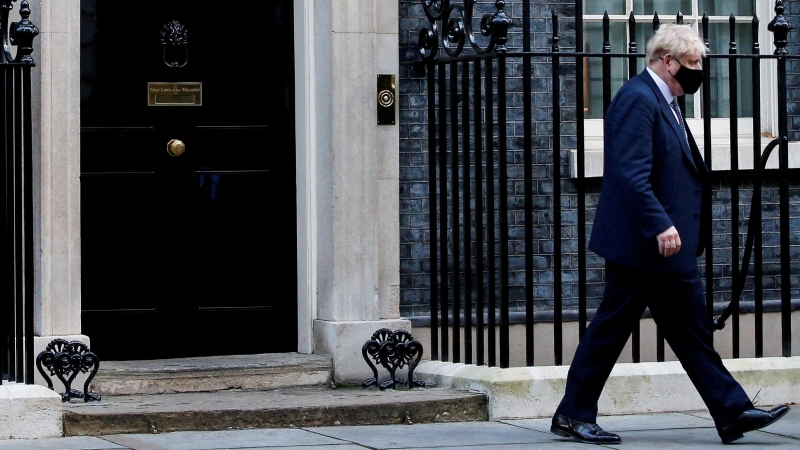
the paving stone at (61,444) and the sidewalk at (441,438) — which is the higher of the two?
the paving stone at (61,444)

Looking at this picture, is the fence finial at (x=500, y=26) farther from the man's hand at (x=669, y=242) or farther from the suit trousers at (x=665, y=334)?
the man's hand at (x=669, y=242)

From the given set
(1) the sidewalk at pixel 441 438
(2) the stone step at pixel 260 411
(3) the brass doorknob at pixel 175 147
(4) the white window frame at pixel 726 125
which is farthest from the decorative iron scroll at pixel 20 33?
(4) the white window frame at pixel 726 125

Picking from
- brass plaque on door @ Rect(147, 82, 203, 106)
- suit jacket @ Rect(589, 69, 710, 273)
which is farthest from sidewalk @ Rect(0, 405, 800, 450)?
brass plaque on door @ Rect(147, 82, 203, 106)

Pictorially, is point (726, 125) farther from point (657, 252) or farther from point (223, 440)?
point (223, 440)

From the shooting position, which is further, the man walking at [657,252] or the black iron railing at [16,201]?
the black iron railing at [16,201]

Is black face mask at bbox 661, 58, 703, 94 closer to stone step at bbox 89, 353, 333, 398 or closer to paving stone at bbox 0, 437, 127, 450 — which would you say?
stone step at bbox 89, 353, 333, 398

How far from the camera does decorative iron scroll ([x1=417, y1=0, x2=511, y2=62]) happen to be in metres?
7.06

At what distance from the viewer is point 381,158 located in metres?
7.79

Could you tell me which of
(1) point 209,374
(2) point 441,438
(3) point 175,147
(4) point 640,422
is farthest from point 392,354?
(3) point 175,147

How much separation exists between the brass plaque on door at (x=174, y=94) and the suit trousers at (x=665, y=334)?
2642 millimetres

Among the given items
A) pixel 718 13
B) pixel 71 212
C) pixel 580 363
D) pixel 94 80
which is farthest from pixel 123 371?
pixel 718 13

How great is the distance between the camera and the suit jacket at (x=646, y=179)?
6.00 meters

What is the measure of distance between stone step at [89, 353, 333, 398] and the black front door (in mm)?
234

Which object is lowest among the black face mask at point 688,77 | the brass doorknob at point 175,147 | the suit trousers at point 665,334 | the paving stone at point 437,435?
the paving stone at point 437,435
